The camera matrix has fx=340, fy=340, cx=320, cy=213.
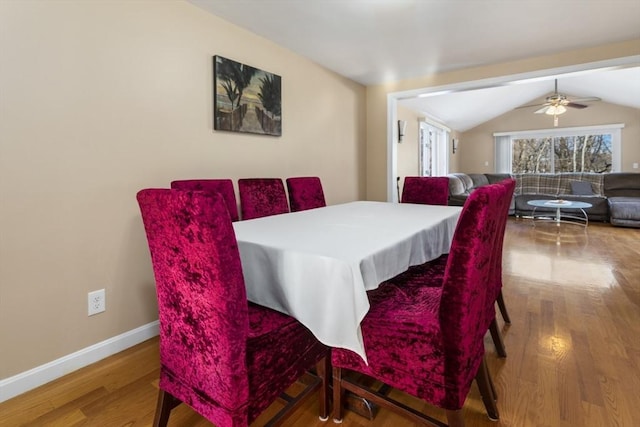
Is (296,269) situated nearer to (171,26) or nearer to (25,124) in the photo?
(25,124)

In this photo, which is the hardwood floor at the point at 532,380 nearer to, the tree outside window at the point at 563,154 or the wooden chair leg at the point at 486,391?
the wooden chair leg at the point at 486,391

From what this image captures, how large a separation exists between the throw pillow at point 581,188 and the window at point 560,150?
196 cm

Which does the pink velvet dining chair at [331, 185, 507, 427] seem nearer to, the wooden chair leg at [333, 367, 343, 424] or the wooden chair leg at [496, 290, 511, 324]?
the wooden chair leg at [333, 367, 343, 424]

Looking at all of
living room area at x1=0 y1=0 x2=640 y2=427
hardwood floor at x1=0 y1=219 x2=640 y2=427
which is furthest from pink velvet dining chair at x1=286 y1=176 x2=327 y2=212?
hardwood floor at x1=0 y1=219 x2=640 y2=427

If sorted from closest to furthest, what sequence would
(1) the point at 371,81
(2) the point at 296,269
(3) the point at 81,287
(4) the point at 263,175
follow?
1. (2) the point at 296,269
2. (3) the point at 81,287
3. (4) the point at 263,175
4. (1) the point at 371,81

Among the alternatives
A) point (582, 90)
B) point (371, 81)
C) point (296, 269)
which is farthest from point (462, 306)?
point (582, 90)

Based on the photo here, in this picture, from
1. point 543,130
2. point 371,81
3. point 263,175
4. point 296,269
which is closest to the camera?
point 296,269

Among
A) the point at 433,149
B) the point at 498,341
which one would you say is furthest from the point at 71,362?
the point at 433,149

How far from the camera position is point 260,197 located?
2.44 metres

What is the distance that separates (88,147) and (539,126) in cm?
961

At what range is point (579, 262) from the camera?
3537 millimetres

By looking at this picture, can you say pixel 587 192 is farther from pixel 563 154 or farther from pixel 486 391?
pixel 486 391

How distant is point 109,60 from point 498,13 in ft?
8.61

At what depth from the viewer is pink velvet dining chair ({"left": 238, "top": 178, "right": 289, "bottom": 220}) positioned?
2.34 m
